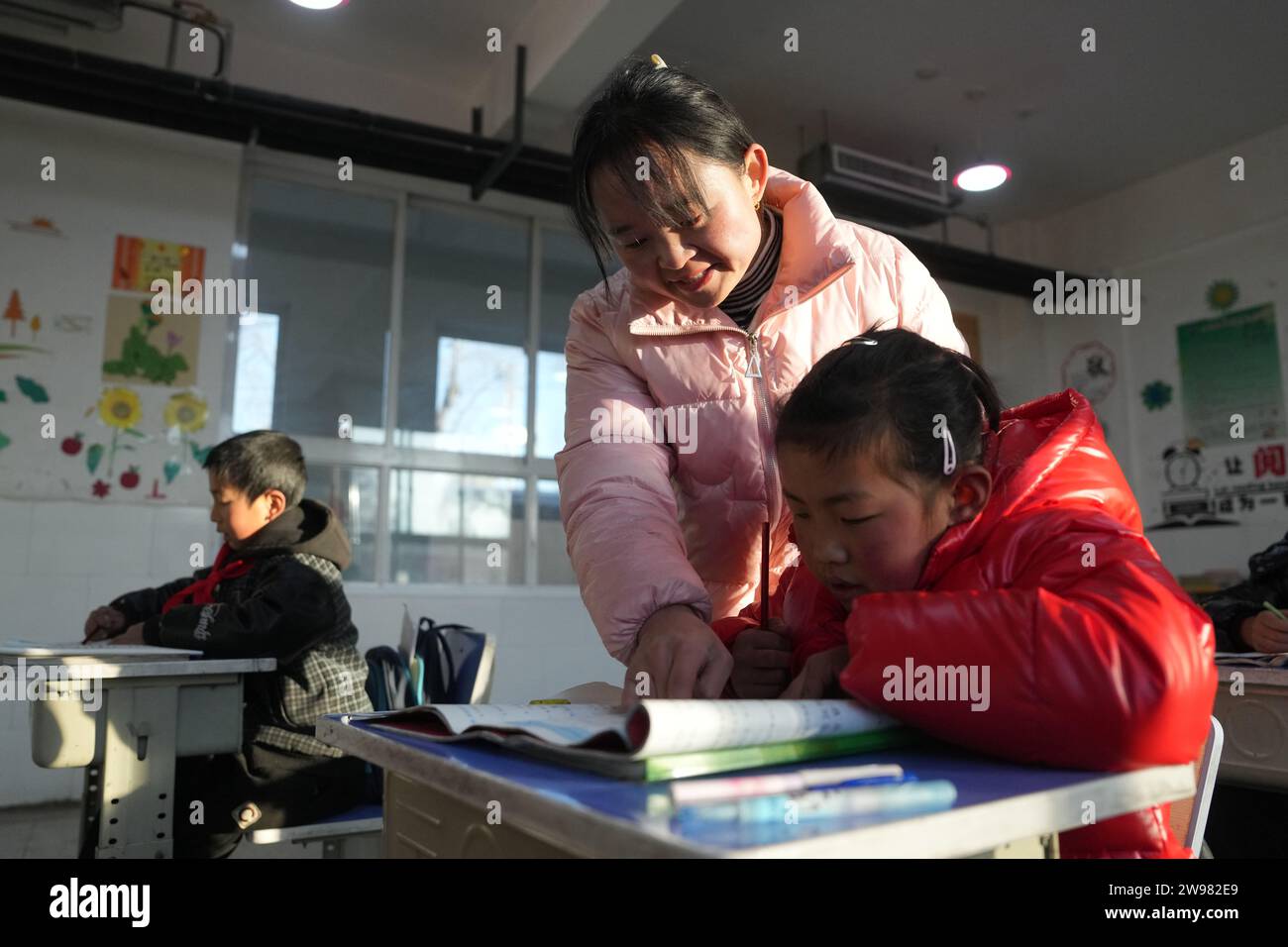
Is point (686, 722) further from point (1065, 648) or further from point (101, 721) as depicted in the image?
point (101, 721)

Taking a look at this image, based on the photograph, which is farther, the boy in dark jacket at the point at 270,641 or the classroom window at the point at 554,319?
the classroom window at the point at 554,319

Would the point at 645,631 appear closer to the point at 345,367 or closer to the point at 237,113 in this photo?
the point at 237,113

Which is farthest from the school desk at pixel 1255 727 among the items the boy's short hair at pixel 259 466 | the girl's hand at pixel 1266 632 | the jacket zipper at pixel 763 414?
the boy's short hair at pixel 259 466

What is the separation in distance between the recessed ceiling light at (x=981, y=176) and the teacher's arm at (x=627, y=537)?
3.97 metres

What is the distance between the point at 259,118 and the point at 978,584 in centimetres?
411

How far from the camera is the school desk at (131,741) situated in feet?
6.56

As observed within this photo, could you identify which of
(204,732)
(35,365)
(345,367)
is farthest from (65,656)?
(345,367)

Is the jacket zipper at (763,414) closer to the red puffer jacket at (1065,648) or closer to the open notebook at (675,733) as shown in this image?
the red puffer jacket at (1065,648)

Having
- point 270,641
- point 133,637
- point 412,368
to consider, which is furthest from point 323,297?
point 270,641

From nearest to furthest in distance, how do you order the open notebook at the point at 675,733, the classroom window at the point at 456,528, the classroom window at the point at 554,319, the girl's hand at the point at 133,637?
the open notebook at the point at 675,733 → the girl's hand at the point at 133,637 → the classroom window at the point at 456,528 → the classroom window at the point at 554,319

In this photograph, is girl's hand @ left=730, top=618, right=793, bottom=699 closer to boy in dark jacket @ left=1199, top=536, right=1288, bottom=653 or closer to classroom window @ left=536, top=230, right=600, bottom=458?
boy in dark jacket @ left=1199, top=536, right=1288, bottom=653

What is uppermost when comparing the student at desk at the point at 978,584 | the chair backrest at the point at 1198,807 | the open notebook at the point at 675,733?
the student at desk at the point at 978,584
